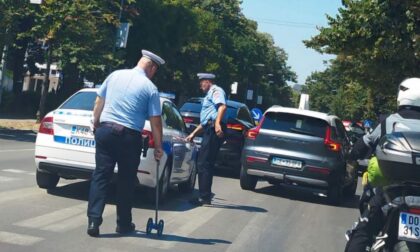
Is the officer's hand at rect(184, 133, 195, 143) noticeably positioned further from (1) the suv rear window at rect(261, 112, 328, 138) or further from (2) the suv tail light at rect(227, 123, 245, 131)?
(2) the suv tail light at rect(227, 123, 245, 131)

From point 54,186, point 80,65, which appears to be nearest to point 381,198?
point 54,186

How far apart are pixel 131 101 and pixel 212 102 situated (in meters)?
3.13

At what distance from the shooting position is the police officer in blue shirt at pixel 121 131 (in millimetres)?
6758

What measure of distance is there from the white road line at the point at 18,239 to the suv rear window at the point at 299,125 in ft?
21.8

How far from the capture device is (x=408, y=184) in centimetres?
490

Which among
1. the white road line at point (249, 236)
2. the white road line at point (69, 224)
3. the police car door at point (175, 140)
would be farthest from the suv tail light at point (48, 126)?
the white road line at point (249, 236)

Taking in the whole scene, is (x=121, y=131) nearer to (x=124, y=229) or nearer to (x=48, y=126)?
(x=124, y=229)

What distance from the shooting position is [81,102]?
31.0 ft

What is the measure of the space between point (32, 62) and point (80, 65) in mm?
16067

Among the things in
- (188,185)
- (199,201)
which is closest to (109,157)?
(199,201)

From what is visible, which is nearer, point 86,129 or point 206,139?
point 86,129

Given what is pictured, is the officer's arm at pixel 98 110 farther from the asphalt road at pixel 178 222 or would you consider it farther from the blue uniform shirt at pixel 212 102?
the blue uniform shirt at pixel 212 102

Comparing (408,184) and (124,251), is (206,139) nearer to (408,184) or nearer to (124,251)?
(124,251)

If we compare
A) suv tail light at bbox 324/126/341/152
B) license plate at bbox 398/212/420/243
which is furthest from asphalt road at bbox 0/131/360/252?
license plate at bbox 398/212/420/243
